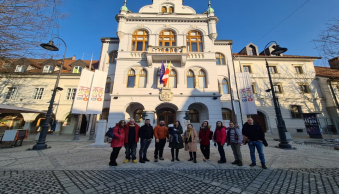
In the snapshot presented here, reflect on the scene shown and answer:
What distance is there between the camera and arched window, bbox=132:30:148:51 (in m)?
16.1

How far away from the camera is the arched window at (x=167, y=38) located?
1620cm

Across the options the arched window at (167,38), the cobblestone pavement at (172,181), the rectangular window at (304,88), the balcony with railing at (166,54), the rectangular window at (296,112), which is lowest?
the cobblestone pavement at (172,181)

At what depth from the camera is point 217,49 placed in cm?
1931

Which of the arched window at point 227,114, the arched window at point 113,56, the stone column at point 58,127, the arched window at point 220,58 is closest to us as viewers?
the arched window at point 227,114

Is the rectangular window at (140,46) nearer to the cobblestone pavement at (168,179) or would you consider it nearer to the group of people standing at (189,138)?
the group of people standing at (189,138)

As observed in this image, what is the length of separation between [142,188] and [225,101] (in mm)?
16004

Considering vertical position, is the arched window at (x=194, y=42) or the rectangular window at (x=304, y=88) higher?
the arched window at (x=194, y=42)

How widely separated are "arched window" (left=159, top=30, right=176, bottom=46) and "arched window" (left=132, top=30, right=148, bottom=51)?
1831mm

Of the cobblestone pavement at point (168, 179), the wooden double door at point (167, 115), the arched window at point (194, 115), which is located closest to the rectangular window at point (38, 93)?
the wooden double door at point (167, 115)

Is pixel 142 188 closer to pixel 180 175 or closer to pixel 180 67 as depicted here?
pixel 180 175

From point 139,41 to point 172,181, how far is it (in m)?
16.0

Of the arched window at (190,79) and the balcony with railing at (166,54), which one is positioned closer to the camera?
the balcony with railing at (166,54)

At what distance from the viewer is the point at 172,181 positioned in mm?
3607

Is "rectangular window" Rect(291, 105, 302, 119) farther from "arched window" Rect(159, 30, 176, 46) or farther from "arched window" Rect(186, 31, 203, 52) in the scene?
"arched window" Rect(159, 30, 176, 46)
